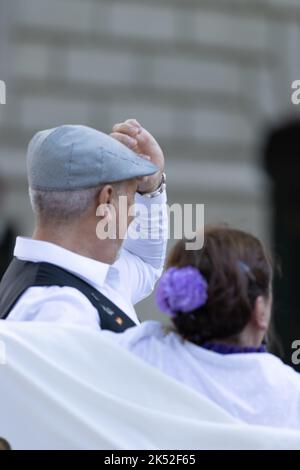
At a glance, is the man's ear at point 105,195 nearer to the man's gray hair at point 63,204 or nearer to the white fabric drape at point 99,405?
the man's gray hair at point 63,204

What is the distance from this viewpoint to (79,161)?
7.70 feet

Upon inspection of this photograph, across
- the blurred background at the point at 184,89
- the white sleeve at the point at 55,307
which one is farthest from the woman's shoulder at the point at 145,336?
the blurred background at the point at 184,89

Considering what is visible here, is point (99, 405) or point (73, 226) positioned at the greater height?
point (73, 226)

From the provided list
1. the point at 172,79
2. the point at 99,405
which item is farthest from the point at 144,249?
the point at 172,79

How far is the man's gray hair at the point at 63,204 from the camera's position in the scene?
2.37 m

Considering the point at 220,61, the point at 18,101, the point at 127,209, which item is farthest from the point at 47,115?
the point at 127,209

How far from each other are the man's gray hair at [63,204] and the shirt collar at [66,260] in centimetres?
6

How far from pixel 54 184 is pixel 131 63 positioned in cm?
638

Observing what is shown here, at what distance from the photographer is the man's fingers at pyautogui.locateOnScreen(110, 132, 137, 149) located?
102 inches

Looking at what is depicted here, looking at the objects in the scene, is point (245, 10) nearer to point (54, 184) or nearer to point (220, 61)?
point (220, 61)

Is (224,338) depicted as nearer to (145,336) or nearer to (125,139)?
(145,336)

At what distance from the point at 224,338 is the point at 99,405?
0.26 meters

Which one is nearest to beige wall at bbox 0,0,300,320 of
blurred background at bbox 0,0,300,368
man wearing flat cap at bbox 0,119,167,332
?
blurred background at bbox 0,0,300,368

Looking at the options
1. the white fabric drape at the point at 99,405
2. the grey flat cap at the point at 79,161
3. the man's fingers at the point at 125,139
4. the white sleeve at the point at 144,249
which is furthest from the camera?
the white sleeve at the point at 144,249
